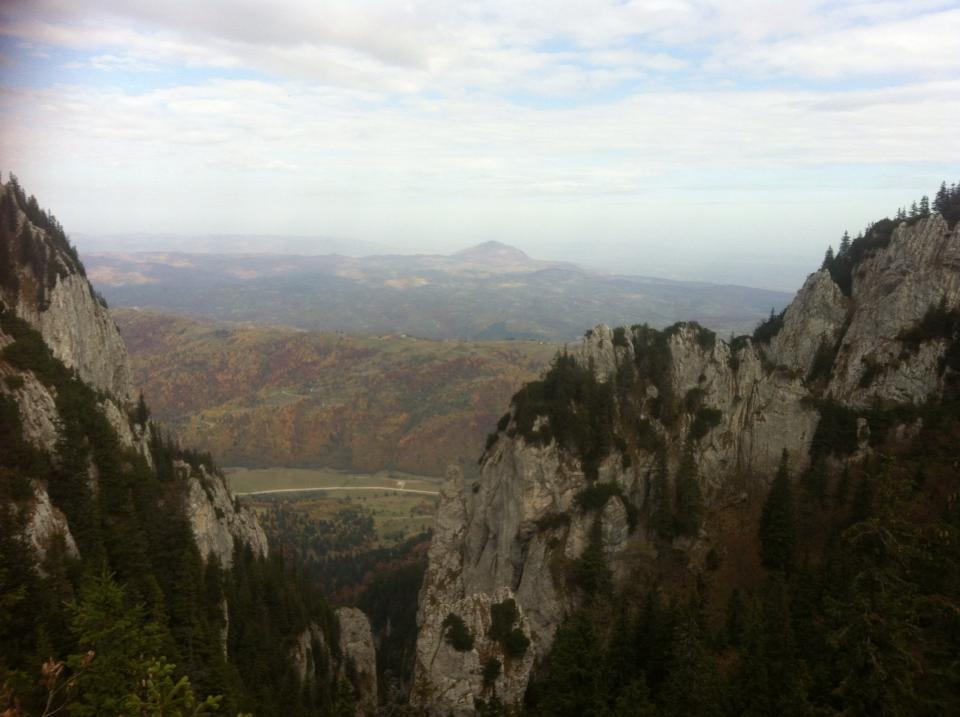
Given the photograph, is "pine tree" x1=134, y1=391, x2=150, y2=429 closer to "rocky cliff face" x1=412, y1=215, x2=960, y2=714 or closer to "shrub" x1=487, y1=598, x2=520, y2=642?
"rocky cliff face" x1=412, y1=215, x2=960, y2=714

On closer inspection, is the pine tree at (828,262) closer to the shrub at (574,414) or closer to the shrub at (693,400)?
the shrub at (693,400)

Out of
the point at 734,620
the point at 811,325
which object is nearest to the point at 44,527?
the point at 734,620

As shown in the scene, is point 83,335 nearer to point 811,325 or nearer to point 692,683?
point 692,683

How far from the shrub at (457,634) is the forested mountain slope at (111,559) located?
10301 millimetres

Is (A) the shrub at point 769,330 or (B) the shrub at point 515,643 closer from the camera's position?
(B) the shrub at point 515,643

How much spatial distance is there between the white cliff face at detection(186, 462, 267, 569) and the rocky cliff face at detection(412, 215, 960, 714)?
819 inches

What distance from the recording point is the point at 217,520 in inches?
2473

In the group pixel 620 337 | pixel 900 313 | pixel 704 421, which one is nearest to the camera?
pixel 900 313

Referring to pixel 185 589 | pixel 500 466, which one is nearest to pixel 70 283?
pixel 185 589

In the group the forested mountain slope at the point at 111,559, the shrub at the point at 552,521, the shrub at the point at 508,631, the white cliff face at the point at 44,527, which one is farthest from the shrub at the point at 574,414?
the white cliff face at the point at 44,527

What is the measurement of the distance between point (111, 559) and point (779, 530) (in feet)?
155

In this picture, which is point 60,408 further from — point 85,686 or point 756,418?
point 756,418

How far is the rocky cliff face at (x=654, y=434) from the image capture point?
51281 mm

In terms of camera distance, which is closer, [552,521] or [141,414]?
[552,521]
